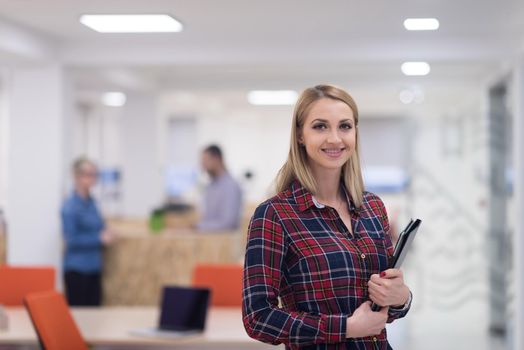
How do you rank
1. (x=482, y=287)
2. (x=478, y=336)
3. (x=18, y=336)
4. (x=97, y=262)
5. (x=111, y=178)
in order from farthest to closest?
(x=111, y=178)
(x=482, y=287)
(x=478, y=336)
(x=97, y=262)
(x=18, y=336)

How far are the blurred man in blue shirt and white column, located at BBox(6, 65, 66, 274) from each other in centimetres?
142

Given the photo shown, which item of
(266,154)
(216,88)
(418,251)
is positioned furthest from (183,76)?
(266,154)

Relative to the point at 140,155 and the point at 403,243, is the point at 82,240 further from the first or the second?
the point at 403,243

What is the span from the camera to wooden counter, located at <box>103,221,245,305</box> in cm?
752

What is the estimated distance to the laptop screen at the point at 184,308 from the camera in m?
4.21

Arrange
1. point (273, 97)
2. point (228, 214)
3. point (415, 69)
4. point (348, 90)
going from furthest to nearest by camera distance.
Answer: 1. point (273, 97)
2. point (348, 90)
3. point (415, 69)
4. point (228, 214)

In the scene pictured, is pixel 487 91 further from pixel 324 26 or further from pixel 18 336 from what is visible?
pixel 18 336

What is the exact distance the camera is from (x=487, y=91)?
8992 millimetres

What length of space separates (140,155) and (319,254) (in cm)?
870

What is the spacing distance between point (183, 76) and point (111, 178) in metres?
6.08

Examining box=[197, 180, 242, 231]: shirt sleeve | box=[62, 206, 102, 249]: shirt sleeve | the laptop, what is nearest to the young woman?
the laptop

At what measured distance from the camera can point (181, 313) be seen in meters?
4.27

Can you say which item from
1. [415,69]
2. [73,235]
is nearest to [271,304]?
[73,235]

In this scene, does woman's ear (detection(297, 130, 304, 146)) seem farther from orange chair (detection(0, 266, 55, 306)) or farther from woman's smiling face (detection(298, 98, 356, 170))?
orange chair (detection(0, 266, 55, 306))
